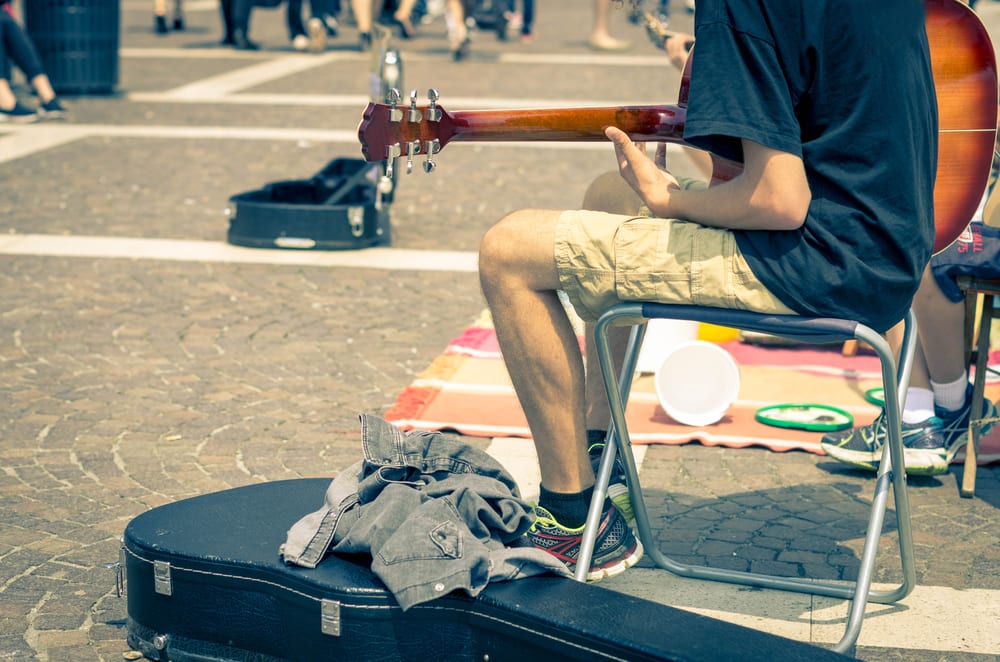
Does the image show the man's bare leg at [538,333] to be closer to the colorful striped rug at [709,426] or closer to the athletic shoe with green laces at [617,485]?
the athletic shoe with green laces at [617,485]

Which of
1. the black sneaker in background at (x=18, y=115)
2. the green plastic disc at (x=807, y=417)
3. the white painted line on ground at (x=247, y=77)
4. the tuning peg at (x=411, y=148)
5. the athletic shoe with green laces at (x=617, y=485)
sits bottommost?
the black sneaker in background at (x=18, y=115)

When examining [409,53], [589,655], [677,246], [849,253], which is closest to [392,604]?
[589,655]

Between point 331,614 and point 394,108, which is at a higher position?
point 394,108

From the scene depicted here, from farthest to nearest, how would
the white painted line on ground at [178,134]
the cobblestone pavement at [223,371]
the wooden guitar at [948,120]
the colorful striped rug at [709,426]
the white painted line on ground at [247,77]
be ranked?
the white painted line on ground at [247,77]
the white painted line on ground at [178,134]
the colorful striped rug at [709,426]
the cobblestone pavement at [223,371]
the wooden guitar at [948,120]

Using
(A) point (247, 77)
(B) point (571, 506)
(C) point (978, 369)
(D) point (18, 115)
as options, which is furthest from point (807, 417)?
(A) point (247, 77)

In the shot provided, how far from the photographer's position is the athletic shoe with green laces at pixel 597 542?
9.29 ft

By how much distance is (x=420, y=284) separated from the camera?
18.3ft

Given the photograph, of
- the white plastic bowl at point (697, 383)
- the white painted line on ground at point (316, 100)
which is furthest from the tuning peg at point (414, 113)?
the white painted line on ground at point (316, 100)

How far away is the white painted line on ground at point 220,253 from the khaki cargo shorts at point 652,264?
319 centimetres

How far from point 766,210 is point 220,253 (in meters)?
3.97

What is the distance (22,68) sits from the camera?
9422 millimetres

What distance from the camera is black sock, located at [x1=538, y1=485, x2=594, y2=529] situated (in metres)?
2.82

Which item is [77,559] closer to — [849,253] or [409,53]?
[849,253]

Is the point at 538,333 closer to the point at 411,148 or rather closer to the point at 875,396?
the point at 411,148
